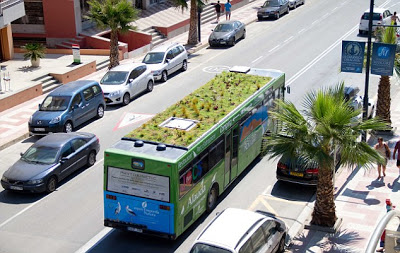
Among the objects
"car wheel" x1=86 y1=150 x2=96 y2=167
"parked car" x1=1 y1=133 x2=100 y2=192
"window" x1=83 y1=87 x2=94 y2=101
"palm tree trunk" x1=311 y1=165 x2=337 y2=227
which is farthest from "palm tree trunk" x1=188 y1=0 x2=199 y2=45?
"palm tree trunk" x1=311 y1=165 x2=337 y2=227

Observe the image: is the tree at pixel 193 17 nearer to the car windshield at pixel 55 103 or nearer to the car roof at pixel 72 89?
the car roof at pixel 72 89

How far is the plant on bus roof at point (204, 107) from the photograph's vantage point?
18.3 metres

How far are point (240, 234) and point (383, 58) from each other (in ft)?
37.9

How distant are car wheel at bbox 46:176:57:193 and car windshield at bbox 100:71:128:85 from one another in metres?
10.3

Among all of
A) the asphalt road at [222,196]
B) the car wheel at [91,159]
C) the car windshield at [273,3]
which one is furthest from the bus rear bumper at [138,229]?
the car windshield at [273,3]

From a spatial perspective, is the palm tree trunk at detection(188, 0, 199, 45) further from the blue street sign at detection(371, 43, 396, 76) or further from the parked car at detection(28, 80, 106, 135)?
the blue street sign at detection(371, 43, 396, 76)

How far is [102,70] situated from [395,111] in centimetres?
1709

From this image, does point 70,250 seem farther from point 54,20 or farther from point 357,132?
point 54,20

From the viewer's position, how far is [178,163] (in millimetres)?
16828

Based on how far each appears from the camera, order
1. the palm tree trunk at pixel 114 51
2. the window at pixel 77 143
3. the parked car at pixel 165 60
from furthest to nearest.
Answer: the palm tree trunk at pixel 114 51, the parked car at pixel 165 60, the window at pixel 77 143

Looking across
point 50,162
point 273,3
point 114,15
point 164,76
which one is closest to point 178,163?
point 50,162

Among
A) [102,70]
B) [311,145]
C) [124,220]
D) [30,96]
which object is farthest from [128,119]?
[311,145]

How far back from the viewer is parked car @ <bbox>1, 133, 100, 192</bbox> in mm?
20938

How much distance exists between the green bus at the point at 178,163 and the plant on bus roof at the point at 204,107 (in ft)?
0.09
